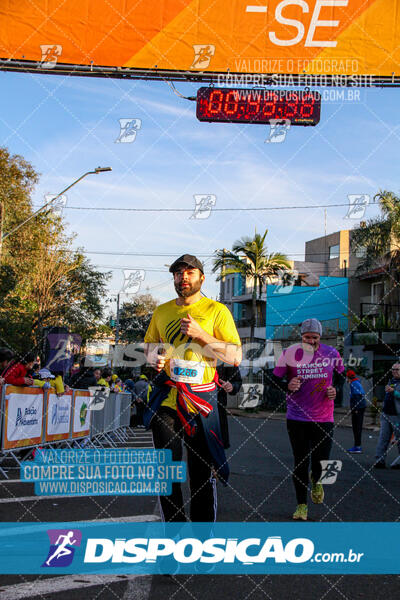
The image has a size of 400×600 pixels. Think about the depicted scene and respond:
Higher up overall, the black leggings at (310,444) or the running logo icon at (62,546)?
the black leggings at (310,444)

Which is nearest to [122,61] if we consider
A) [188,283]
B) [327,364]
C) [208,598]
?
[327,364]

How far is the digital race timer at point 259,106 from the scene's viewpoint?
11383mm

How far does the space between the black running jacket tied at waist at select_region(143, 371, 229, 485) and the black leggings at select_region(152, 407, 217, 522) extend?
3 centimetres

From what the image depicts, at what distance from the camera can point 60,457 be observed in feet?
37.3

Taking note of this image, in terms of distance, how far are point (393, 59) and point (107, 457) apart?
28.5 feet

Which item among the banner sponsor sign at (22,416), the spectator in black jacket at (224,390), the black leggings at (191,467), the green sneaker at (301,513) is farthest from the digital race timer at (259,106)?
the black leggings at (191,467)

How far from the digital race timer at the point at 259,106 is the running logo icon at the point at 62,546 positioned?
7703mm

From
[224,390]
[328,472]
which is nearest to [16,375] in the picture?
[328,472]

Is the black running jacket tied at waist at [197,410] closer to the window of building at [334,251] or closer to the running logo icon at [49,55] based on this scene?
the running logo icon at [49,55]

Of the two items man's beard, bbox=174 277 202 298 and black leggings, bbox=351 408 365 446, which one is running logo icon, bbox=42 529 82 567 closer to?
man's beard, bbox=174 277 202 298

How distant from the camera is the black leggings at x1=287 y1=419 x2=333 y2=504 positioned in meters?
6.69

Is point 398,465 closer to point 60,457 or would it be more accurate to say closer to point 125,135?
point 60,457

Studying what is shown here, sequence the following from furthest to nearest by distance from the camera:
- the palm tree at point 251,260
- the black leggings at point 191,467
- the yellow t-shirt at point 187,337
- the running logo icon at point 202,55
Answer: the palm tree at point 251,260 < the running logo icon at point 202,55 < the yellow t-shirt at point 187,337 < the black leggings at point 191,467

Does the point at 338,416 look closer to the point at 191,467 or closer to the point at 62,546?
the point at 62,546
